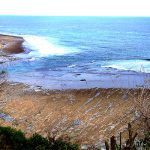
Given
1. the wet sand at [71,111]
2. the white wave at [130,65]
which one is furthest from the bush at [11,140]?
the white wave at [130,65]

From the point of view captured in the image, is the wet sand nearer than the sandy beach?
Yes

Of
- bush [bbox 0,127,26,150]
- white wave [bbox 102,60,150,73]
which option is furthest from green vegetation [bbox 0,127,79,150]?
white wave [bbox 102,60,150,73]

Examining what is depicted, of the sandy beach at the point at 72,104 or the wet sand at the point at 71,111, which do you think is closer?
the wet sand at the point at 71,111

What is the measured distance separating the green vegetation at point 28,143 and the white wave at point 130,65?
122ft

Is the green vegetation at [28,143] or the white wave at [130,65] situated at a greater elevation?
the green vegetation at [28,143]

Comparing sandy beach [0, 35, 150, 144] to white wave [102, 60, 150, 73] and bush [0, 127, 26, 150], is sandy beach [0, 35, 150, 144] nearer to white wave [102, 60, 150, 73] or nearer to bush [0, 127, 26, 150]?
bush [0, 127, 26, 150]

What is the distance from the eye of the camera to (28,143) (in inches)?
739

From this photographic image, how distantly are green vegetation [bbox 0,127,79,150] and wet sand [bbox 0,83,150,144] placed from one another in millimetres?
6616

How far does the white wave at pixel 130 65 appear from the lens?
5650 centimetres

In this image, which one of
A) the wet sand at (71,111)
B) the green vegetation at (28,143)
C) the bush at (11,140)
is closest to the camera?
the green vegetation at (28,143)

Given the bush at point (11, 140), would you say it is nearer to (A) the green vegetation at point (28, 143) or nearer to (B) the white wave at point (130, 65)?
(A) the green vegetation at point (28, 143)

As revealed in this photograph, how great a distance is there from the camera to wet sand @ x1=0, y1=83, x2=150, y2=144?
2728cm

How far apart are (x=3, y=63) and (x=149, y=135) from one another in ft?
145

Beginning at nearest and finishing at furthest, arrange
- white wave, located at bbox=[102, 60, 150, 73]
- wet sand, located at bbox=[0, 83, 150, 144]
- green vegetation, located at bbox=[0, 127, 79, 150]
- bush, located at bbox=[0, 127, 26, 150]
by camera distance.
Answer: green vegetation, located at bbox=[0, 127, 79, 150] < bush, located at bbox=[0, 127, 26, 150] < wet sand, located at bbox=[0, 83, 150, 144] < white wave, located at bbox=[102, 60, 150, 73]
